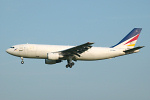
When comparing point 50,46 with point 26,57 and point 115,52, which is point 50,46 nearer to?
point 26,57

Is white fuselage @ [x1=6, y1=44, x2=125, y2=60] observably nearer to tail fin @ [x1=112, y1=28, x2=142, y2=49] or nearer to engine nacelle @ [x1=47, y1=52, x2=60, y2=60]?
engine nacelle @ [x1=47, y1=52, x2=60, y2=60]

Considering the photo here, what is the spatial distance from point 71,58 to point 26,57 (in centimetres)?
720

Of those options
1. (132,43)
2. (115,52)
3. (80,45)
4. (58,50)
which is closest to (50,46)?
(58,50)

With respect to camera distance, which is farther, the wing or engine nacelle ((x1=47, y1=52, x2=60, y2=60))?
engine nacelle ((x1=47, y1=52, x2=60, y2=60))

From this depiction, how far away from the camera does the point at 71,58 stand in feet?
172

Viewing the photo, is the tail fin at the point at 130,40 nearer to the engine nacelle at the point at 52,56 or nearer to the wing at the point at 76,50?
the wing at the point at 76,50

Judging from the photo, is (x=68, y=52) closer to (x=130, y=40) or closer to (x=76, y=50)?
(x=76, y=50)

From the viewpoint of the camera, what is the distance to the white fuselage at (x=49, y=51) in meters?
51.1

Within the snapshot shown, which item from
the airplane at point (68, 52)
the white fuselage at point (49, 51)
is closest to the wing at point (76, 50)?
the airplane at point (68, 52)

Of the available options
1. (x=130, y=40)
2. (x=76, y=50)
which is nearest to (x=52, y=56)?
(x=76, y=50)

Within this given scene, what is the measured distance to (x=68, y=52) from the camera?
168 feet

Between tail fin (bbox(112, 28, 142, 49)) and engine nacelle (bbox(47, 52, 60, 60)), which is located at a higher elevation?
tail fin (bbox(112, 28, 142, 49))

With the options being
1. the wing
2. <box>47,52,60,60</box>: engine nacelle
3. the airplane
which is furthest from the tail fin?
<box>47,52,60,60</box>: engine nacelle

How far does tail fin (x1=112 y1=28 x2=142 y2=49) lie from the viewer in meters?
56.2
